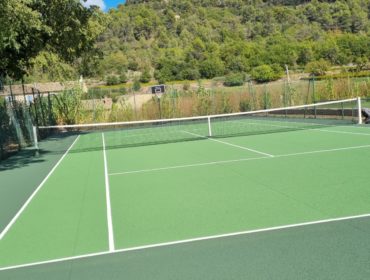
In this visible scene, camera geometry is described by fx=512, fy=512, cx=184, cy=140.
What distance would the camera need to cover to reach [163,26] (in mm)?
136125

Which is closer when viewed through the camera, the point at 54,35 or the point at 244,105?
the point at 54,35

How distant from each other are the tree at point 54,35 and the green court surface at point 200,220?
6289 mm

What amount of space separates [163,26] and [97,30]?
11353 cm

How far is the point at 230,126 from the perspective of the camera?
2680 centimetres

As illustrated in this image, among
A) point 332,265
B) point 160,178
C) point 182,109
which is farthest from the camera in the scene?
point 182,109

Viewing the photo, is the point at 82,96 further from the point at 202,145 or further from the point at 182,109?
the point at 202,145

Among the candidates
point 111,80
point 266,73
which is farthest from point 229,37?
point 111,80

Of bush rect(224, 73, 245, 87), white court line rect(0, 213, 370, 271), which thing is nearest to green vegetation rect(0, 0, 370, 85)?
bush rect(224, 73, 245, 87)

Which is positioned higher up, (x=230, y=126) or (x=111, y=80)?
(x=111, y=80)

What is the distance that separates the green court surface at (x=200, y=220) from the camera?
534 cm

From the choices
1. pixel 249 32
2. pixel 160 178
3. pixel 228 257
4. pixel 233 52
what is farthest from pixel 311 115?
pixel 249 32

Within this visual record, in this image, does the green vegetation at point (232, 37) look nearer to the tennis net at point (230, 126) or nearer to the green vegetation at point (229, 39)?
the green vegetation at point (229, 39)

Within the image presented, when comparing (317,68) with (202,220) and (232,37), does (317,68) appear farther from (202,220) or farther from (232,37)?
(202,220)

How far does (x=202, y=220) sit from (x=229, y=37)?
12389cm
